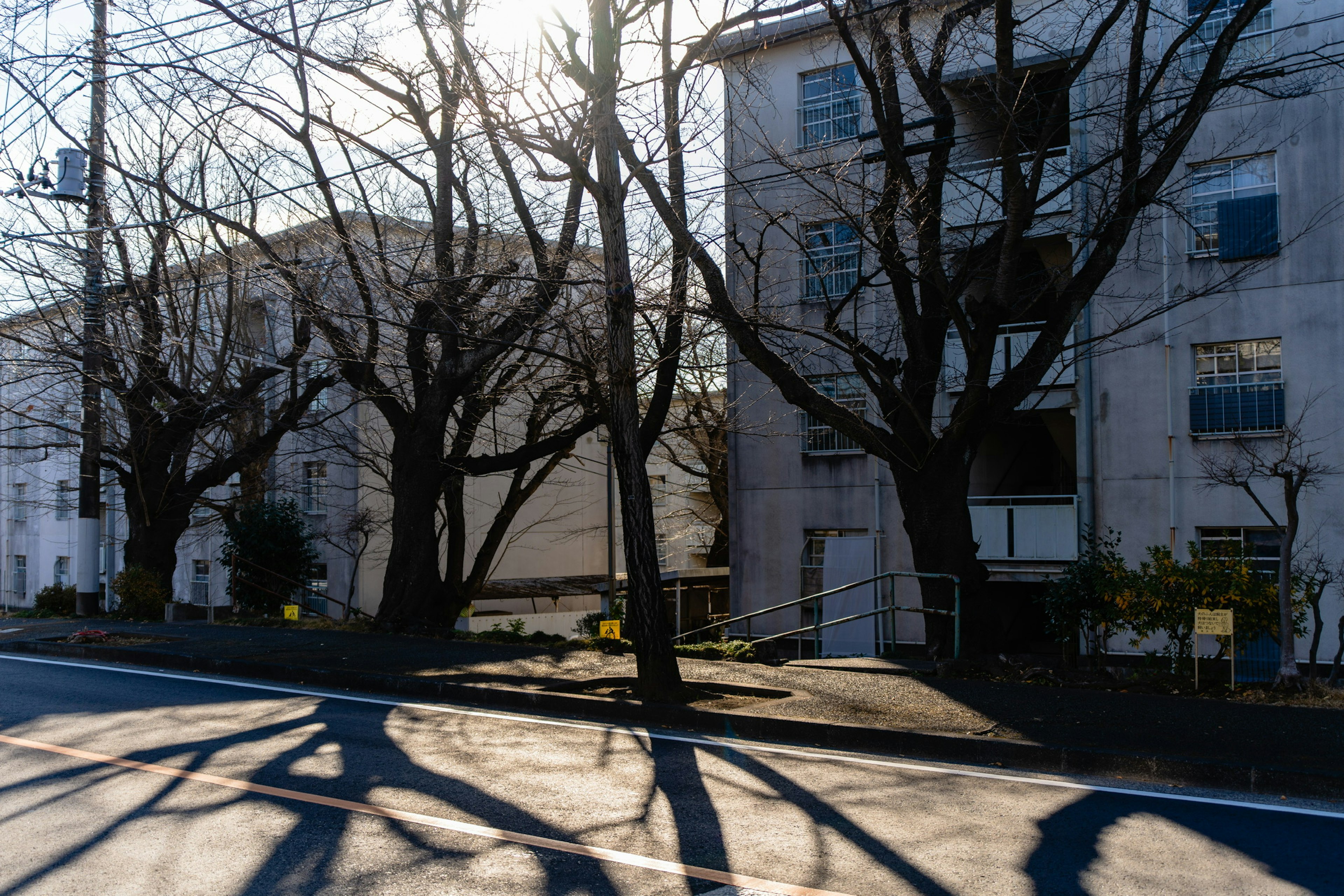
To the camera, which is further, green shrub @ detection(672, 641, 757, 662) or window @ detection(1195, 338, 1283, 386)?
Answer: window @ detection(1195, 338, 1283, 386)

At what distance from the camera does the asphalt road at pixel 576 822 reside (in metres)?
4.98

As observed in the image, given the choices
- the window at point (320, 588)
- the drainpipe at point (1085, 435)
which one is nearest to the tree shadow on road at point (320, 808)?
the drainpipe at point (1085, 435)

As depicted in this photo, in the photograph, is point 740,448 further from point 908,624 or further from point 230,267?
point 230,267

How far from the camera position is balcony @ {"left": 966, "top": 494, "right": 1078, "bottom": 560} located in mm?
18906

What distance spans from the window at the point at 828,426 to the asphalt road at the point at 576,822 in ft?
40.6

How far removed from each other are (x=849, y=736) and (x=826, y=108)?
15.9m

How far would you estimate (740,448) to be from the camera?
22969mm

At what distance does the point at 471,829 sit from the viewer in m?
5.79

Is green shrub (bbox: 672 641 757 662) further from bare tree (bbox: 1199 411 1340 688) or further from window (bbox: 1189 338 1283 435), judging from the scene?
window (bbox: 1189 338 1283 435)

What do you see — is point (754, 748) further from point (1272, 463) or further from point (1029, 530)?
point (1272, 463)

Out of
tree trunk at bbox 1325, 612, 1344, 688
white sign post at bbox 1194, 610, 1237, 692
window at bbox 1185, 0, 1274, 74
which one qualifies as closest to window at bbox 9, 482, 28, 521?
window at bbox 1185, 0, 1274, 74

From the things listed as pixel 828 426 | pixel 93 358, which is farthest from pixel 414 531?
pixel 828 426

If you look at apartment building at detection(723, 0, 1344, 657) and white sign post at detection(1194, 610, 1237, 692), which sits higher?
apartment building at detection(723, 0, 1344, 657)

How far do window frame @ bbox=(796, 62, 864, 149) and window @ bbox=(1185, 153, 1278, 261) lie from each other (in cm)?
603
